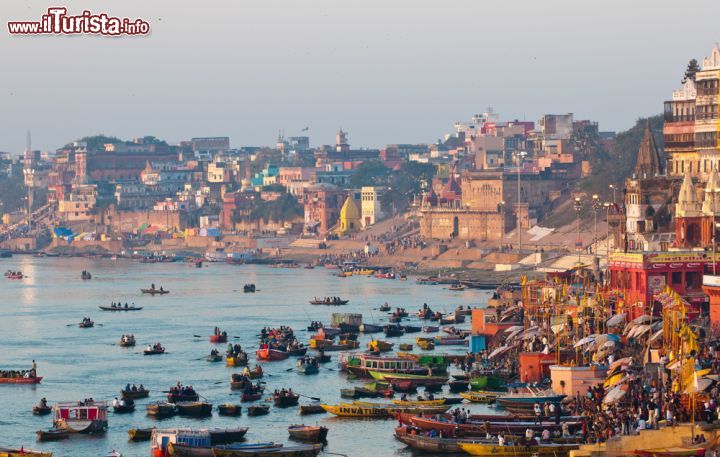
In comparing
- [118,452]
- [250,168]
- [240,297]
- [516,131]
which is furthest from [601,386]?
[250,168]

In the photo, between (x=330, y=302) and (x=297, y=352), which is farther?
(x=330, y=302)

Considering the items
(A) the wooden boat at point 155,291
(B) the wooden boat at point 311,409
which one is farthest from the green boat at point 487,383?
(A) the wooden boat at point 155,291

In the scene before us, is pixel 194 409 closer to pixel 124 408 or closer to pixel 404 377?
pixel 124 408

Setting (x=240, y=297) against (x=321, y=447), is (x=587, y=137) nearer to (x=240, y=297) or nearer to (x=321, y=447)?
(x=240, y=297)

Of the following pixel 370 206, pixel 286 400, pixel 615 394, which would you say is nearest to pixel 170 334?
pixel 286 400

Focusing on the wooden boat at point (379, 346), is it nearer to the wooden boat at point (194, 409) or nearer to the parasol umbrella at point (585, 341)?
the parasol umbrella at point (585, 341)
